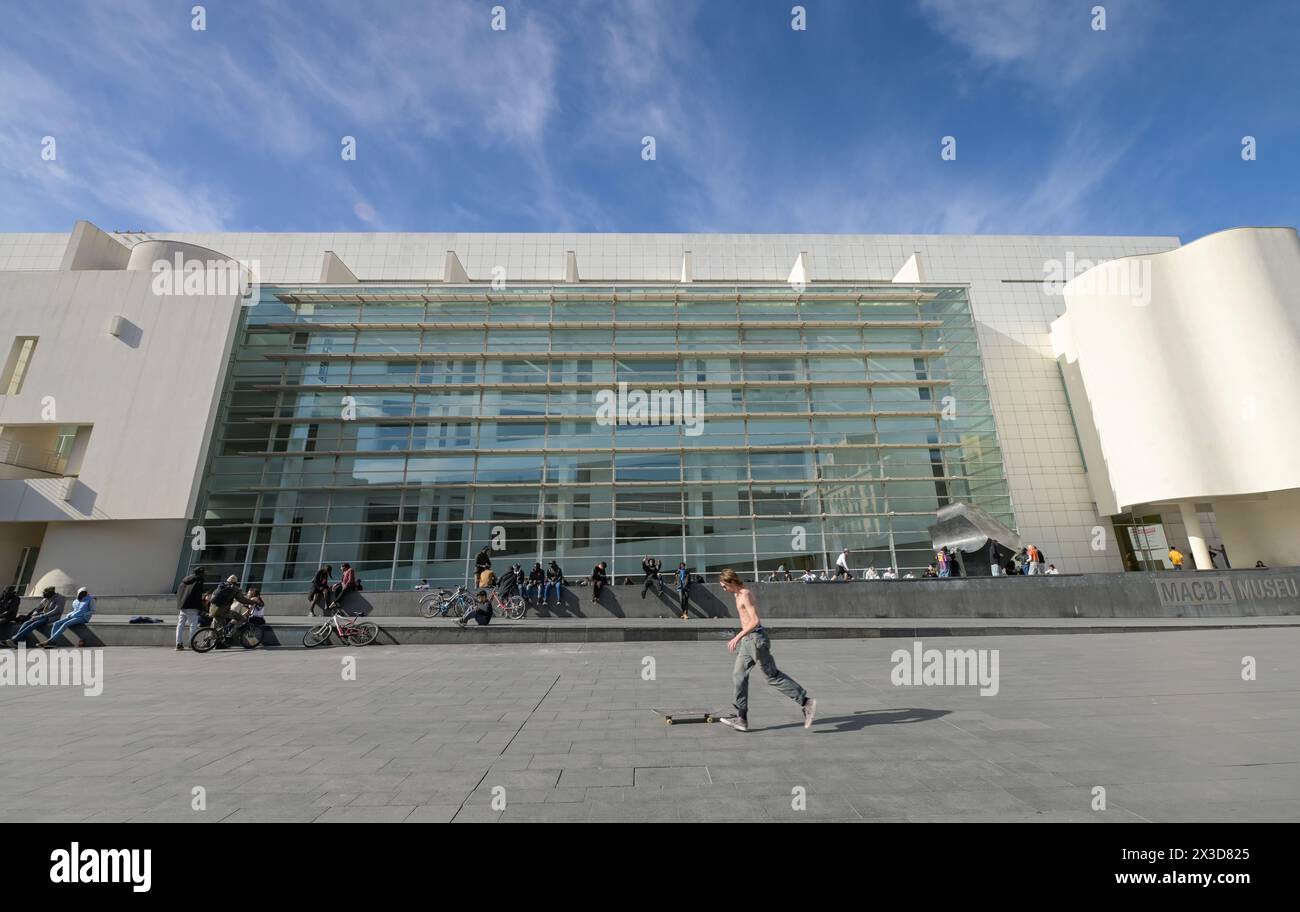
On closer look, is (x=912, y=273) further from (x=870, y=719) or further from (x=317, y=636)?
(x=317, y=636)

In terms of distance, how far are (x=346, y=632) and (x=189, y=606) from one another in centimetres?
316

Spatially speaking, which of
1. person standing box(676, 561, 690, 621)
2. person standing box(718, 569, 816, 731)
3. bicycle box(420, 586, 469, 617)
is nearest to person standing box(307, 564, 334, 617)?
bicycle box(420, 586, 469, 617)

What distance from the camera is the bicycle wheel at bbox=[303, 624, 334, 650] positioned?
39.2 feet

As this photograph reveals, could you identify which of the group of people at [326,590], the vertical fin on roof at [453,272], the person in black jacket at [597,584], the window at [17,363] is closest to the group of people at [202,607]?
the group of people at [326,590]

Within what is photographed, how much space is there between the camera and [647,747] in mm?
4738

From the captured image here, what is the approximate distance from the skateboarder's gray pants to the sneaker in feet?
0.19

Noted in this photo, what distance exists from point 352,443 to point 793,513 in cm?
2071

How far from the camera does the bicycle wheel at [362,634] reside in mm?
12203

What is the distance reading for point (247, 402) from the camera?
24969mm

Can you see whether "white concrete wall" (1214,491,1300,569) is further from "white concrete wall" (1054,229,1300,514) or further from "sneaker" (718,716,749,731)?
"sneaker" (718,716,749,731)

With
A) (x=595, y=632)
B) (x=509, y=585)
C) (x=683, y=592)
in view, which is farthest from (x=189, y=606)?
(x=683, y=592)
